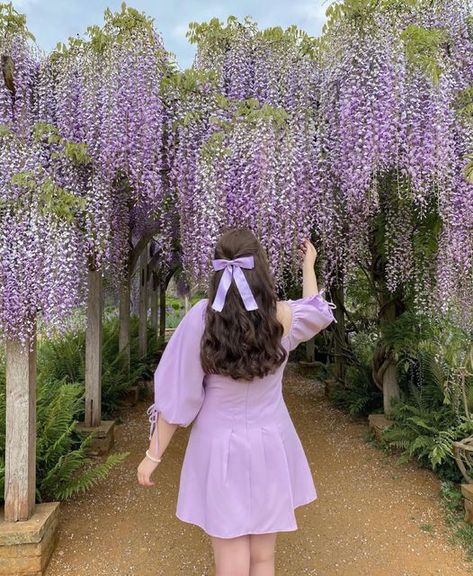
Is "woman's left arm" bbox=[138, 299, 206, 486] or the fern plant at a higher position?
"woman's left arm" bbox=[138, 299, 206, 486]

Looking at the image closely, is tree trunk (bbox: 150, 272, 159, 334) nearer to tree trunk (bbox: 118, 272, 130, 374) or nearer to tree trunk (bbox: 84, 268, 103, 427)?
tree trunk (bbox: 118, 272, 130, 374)

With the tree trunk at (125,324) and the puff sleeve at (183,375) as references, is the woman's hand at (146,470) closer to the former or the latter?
the puff sleeve at (183,375)

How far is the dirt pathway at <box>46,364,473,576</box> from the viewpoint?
2.70 meters

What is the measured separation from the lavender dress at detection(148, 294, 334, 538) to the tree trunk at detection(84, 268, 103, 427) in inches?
107

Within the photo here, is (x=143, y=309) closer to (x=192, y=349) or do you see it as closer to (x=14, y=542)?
(x=14, y=542)

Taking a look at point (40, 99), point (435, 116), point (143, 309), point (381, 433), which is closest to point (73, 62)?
point (40, 99)

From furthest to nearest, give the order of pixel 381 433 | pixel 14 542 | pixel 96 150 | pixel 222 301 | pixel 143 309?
pixel 143 309
pixel 381 433
pixel 96 150
pixel 14 542
pixel 222 301

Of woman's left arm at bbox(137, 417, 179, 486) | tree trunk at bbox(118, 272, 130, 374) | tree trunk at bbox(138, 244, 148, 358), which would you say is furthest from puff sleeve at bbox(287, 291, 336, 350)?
tree trunk at bbox(138, 244, 148, 358)

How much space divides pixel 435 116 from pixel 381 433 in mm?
A: 2666

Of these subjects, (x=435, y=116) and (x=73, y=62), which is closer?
(x=435, y=116)

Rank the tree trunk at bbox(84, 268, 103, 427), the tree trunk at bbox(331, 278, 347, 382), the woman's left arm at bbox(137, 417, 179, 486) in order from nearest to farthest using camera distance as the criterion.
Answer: the woman's left arm at bbox(137, 417, 179, 486) < the tree trunk at bbox(84, 268, 103, 427) < the tree trunk at bbox(331, 278, 347, 382)

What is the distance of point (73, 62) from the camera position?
10.4 ft

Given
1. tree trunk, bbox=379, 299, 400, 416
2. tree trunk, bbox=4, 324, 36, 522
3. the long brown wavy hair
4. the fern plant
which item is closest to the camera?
the long brown wavy hair

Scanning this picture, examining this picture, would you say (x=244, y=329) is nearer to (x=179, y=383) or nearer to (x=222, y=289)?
(x=222, y=289)
